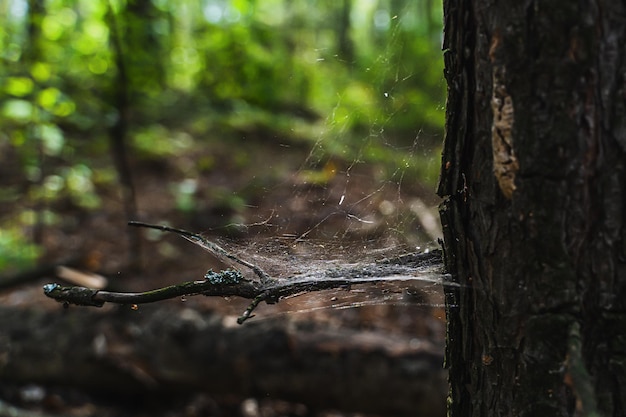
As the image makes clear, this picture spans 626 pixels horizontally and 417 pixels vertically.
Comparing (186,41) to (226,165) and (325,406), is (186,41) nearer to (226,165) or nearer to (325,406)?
(226,165)

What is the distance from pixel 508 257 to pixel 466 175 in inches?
7.6

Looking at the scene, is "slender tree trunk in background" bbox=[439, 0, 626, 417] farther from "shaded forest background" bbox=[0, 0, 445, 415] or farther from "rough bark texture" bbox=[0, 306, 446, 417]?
"rough bark texture" bbox=[0, 306, 446, 417]

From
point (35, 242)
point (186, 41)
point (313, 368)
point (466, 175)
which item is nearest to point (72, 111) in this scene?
point (35, 242)

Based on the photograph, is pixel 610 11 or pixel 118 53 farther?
pixel 118 53

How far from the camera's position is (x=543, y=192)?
1.04 meters

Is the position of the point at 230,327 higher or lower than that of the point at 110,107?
lower

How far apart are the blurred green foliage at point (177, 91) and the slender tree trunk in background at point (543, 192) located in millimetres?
764

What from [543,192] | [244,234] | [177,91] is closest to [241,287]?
[543,192]

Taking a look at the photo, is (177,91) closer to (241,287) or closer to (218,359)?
(218,359)

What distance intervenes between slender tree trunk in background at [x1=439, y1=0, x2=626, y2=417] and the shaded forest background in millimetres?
614

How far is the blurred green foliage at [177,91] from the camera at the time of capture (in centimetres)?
500

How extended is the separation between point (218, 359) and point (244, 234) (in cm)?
129

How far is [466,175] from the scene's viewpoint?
1171mm

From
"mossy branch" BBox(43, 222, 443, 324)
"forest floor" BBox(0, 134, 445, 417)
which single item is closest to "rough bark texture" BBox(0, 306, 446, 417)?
"forest floor" BBox(0, 134, 445, 417)
